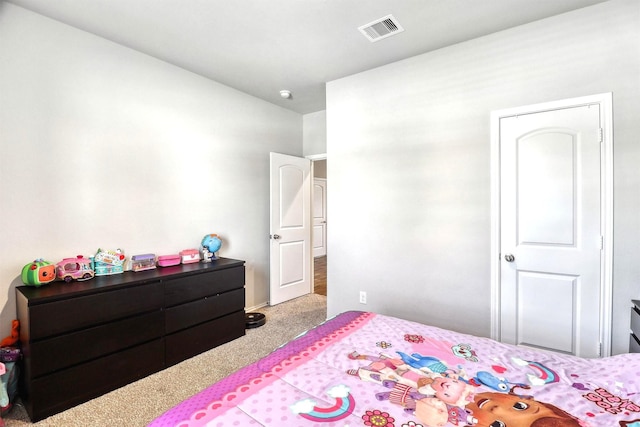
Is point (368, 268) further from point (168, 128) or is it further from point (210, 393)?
point (168, 128)

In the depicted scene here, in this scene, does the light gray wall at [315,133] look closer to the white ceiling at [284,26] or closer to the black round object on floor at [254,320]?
the white ceiling at [284,26]

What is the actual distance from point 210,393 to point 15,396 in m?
1.92

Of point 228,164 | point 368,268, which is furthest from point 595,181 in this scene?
point 228,164

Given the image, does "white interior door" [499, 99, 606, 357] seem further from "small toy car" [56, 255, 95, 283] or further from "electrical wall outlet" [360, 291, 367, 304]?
"small toy car" [56, 255, 95, 283]

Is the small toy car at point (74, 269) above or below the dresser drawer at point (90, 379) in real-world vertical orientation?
above

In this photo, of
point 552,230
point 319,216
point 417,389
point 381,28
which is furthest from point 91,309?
point 319,216

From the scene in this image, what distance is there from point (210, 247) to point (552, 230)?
10.2ft

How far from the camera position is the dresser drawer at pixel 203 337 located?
2.52 m

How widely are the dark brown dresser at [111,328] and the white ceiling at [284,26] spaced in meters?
2.00

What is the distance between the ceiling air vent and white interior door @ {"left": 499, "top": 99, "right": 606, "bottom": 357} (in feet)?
3.73

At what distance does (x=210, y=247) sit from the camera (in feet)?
10.5

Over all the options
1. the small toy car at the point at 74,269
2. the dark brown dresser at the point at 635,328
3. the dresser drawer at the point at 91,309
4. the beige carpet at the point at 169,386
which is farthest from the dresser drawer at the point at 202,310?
the dark brown dresser at the point at 635,328

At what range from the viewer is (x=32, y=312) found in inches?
71.1

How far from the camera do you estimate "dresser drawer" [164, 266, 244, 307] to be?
2510 millimetres
